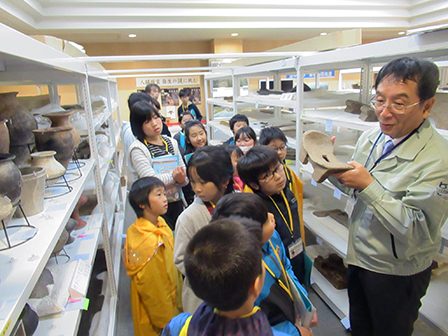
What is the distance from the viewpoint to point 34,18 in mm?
4906

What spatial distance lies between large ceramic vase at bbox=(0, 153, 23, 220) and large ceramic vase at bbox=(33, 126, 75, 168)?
55 centimetres

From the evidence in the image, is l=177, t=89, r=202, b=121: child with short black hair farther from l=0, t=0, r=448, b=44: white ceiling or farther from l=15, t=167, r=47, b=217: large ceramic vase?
l=15, t=167, r=47, b=217: large ceramic vase

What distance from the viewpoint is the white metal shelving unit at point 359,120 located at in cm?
128

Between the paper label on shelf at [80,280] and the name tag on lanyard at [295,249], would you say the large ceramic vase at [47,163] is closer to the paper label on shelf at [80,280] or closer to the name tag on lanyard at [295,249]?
the paper label on shelf at [80,280]

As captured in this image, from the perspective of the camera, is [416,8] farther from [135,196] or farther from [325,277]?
[135,196]

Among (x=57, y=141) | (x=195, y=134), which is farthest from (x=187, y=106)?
(x=57, y=141)

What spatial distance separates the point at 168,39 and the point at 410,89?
6909mm

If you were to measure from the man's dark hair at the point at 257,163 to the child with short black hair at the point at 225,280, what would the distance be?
0.65 metres

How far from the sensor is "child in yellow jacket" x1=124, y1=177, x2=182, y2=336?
171 cm

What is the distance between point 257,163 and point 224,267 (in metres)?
0.79

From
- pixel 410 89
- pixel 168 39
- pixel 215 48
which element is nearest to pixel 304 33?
pixel 215 48

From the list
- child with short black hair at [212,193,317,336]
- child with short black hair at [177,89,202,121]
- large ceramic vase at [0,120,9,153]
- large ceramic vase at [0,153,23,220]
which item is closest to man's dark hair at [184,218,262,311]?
child with short black hair at [212,193,317,336]

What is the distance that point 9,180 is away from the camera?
29.9 inches

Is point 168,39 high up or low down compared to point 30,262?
up
